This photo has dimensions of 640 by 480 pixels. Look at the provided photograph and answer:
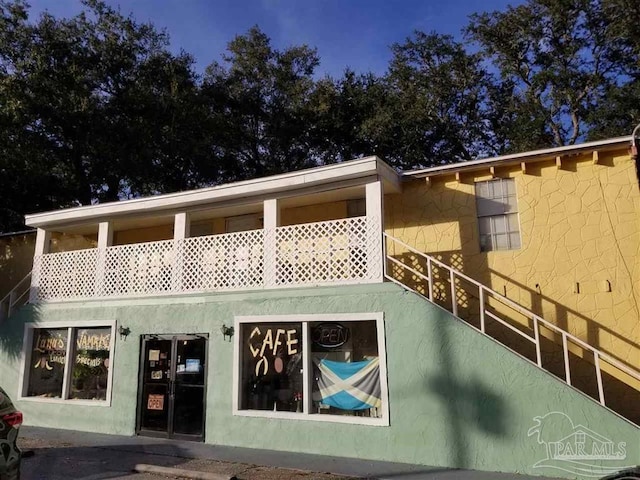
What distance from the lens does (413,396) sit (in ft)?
26.3

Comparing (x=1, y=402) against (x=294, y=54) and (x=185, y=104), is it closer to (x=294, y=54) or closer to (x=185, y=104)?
(x=185, y=104)

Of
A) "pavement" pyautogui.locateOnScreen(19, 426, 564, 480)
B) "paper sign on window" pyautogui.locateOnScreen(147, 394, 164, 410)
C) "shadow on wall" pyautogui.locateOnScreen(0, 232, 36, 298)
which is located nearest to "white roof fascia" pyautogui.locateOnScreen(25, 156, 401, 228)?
"shadow on wall" pyautogui.locateOnScreen(0, 232, 36, 298)

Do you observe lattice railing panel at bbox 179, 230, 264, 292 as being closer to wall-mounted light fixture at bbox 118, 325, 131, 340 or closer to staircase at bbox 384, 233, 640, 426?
wall-mounted light fixture at bbox 118, 325, 131, 340

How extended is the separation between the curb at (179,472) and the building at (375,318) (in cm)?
174

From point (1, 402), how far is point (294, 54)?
806 inches

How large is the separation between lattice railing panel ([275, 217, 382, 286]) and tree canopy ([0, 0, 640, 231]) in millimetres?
11445

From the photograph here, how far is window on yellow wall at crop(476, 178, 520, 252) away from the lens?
977 centimetres

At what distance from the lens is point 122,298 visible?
11078mm

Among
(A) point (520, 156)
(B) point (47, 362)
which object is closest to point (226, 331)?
(B) point (47, 362)

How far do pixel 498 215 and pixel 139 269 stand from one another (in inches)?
300

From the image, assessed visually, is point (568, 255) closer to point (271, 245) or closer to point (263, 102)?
point (271, 245)

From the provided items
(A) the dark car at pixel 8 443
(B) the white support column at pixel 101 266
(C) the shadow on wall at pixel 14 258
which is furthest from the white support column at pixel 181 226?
(C) the shadow on wall at pixel 14 258

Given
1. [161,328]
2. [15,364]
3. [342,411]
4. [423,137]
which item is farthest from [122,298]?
[423,137]

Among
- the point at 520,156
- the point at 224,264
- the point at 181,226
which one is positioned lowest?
the point at 224,264
